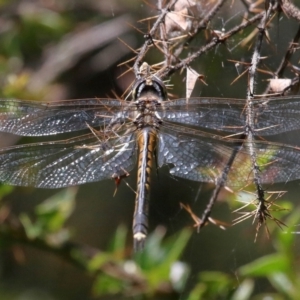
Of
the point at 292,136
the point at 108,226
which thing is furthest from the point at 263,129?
the point at 108,226

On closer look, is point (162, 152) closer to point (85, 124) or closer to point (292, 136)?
point (85, 124)

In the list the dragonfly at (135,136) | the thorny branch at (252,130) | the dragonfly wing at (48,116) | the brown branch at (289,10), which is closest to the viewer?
the thorny branch at (252,130)

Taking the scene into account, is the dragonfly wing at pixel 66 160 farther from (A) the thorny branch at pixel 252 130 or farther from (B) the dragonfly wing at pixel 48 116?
(A) the thorny branch at pixel 252 130

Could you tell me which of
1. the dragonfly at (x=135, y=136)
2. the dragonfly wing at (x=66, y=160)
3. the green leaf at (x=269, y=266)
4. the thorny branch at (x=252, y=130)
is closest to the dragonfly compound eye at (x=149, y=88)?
the dragonfly at (x=135, y=136)

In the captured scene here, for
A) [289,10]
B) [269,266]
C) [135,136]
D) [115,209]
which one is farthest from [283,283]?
[115,209]

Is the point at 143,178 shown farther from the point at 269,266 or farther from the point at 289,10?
the point at 289,10

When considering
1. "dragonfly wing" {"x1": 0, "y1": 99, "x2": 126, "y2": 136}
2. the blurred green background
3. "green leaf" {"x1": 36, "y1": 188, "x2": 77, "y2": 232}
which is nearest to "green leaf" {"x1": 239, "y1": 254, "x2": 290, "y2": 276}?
the blurred green background

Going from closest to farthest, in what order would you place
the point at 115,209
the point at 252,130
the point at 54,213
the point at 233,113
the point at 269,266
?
the point at 252,130, the point at 233,113, the point at 269,266, the point at 54,213, the point at 115,209

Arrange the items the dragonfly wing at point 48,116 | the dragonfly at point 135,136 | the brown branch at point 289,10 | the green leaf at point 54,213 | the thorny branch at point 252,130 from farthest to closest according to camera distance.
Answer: the green leaf at point 54,213 < the dragonfly wing at point 48,116 < the dragonfly at point 135,136 < the brown branch at point 289,10 < the thorny branch at point 252,130
